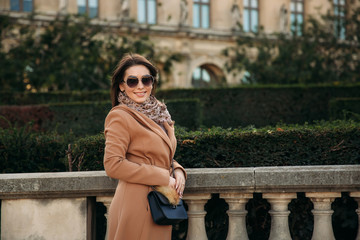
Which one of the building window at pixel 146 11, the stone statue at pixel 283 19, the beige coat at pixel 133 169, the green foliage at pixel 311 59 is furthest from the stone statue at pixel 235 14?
the beige coat at pixel 133 169

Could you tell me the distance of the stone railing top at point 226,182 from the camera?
129 inches

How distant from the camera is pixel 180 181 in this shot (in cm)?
299

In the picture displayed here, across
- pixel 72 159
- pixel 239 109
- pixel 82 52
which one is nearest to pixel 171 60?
pixel 82 52

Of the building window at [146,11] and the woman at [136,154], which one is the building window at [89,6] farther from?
the woman at [136,154]

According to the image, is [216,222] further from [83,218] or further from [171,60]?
[171,60]

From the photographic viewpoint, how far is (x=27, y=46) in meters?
17.4

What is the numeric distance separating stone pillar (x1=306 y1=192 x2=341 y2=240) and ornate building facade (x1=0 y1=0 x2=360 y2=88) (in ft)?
60.5

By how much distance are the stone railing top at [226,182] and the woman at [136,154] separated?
14.1 inches

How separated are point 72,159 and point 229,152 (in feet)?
4.84

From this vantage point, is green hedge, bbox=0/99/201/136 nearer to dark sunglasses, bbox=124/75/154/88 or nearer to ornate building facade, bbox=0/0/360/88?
dark sunglasses, bbox=124/75/154/88

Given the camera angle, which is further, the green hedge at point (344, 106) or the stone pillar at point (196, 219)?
the green hedge at point (344, 106)

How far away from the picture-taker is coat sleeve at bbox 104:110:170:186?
9.12 ft

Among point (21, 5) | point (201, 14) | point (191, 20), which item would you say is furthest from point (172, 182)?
point (201, 14)

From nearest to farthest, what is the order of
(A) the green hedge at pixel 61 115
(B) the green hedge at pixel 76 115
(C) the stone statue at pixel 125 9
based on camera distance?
(B) the green hedge at pixel 76 115
(A) the green hedge at pixel 61 115
(C) the stone statue at pixel 125 9
